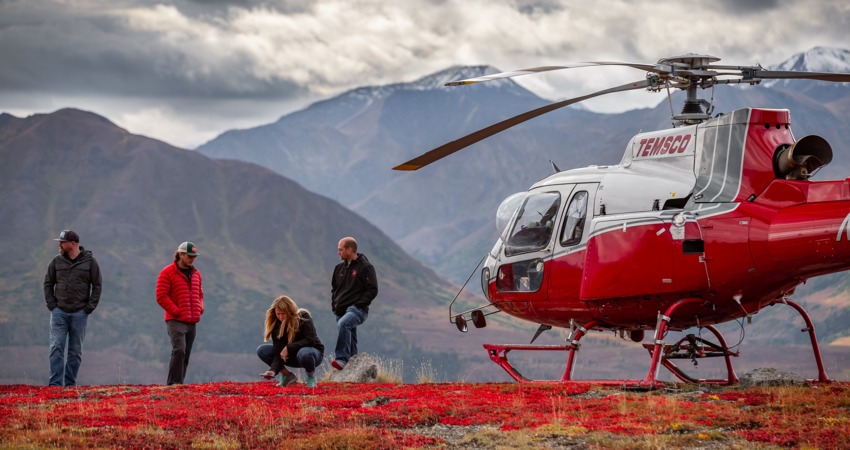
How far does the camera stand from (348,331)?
17.7 metres

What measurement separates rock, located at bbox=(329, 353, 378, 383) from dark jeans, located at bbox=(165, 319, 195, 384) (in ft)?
9.04

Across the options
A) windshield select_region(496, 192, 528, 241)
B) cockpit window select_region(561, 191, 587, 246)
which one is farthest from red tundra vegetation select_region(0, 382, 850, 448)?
windshield select_region(496, 192, 528, 241)

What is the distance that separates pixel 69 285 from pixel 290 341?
15.2 feet

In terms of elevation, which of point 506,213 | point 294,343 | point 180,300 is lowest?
point 294,343

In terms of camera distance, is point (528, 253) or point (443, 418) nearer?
point (443, 418)

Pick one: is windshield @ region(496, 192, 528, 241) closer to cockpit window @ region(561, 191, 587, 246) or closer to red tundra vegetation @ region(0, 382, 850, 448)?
cockpit window @ region(561, 191, 587, 246)

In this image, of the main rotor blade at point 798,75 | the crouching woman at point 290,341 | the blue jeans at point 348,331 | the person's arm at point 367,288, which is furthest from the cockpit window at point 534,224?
the crouching woman at point 290,341

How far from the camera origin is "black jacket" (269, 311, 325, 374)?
50.3 ft

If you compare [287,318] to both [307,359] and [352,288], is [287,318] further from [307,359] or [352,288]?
[352,288]

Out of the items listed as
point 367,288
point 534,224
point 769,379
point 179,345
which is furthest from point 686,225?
point 179,345

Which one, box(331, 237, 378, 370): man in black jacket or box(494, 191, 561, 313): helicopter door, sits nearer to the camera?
box(494, 191, 561, 313): helicopter door

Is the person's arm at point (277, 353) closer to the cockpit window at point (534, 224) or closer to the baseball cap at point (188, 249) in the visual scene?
the baseball cap at point (188, 249)

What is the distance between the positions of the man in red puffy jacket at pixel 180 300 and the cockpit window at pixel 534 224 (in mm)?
5516

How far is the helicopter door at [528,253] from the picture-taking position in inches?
634
